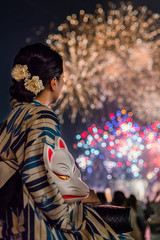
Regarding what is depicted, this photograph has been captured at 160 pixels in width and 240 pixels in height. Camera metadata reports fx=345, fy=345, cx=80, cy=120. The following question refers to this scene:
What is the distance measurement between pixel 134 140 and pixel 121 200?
19716 mm

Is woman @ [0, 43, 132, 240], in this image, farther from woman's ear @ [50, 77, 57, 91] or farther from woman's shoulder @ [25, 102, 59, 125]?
woman's ear @ [50, 77, 57, 91]

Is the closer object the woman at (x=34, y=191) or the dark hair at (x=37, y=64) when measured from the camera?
the woman at (x=34, y=191)

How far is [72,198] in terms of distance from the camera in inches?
62.2

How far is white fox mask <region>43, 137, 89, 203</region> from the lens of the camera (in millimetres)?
1543

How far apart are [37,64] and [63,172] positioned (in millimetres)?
647

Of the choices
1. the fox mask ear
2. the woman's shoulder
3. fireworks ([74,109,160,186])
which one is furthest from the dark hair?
fireworks ([74,109,160,186])

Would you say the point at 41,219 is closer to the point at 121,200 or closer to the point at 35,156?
the point at 35,156

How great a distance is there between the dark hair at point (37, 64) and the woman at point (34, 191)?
10cm

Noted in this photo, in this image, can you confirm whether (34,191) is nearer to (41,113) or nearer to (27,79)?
(41,113)

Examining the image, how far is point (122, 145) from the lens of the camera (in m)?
25.4

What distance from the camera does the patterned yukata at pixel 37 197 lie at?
4.92 ft

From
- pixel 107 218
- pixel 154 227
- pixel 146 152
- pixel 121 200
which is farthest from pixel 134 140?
pixel 107 218

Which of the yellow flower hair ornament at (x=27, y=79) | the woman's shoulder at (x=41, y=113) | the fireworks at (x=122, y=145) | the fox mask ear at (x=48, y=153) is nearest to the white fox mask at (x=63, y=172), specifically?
the fox mask ear at (x=48, y=153)

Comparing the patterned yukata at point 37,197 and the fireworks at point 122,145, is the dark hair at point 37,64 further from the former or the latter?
the fireworks at point 122,145
